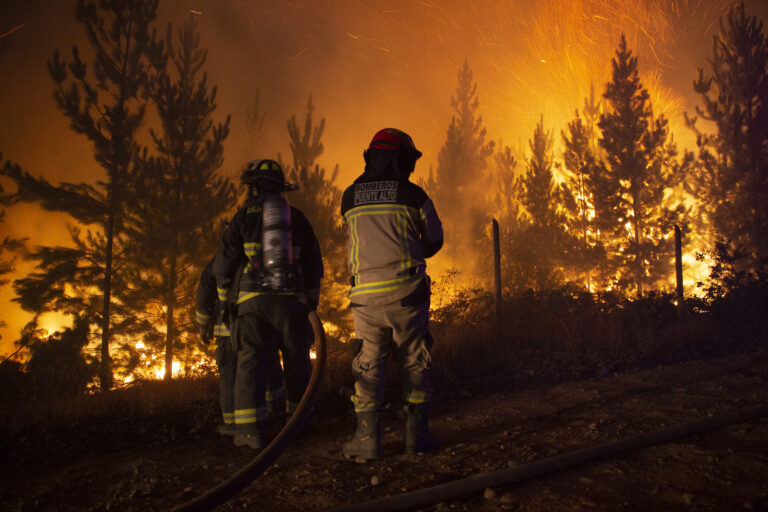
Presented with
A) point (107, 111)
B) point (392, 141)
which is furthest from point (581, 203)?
point (392, 141)

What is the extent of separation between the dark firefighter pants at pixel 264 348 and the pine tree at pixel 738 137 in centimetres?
2128

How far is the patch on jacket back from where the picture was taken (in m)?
3.00

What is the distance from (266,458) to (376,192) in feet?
5.77

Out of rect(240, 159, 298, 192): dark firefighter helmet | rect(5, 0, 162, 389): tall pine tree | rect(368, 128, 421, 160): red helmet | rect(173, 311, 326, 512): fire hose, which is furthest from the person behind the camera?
rect(5, 0, 162, 389): tall pine tree

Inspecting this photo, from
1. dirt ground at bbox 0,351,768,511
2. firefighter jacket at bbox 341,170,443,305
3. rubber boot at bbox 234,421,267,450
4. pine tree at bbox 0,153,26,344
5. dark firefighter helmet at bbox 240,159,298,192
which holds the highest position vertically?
pine tree at bbox 0,153,26,344

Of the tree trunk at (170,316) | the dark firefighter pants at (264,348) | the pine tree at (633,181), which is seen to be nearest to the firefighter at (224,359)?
the dark firefighter pants at (264,348)

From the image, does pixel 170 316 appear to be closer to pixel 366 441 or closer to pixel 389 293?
pixel 366 441

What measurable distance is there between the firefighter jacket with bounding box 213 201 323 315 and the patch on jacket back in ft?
2.03

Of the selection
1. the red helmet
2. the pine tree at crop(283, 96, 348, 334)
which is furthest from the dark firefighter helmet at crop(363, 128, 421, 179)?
the pine tree at crop(283, 96, 348, 334)

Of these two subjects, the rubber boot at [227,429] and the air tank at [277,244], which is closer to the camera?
the air tank at [277,244]

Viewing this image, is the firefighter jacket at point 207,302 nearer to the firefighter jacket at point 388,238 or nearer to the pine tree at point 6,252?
the firefighter jacket at point 388,238

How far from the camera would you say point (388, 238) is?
117 inches

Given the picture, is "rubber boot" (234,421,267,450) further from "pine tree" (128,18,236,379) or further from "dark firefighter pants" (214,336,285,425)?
"pine tree" (128,18,236,379)

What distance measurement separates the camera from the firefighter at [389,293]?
2904 mm
